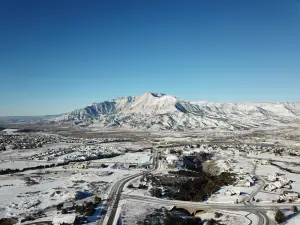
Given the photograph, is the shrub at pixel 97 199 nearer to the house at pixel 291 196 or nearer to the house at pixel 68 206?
the house at pixel 68 206

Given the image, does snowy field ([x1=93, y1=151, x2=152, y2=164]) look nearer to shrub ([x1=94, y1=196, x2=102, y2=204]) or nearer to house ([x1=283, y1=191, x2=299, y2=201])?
shrub ([x1=94, y1=196, x2=102, y2=204])

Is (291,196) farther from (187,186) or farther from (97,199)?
(97,199)

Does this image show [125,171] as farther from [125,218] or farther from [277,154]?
[277,154]

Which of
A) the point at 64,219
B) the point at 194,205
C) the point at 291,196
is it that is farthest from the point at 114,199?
the point at 291,196

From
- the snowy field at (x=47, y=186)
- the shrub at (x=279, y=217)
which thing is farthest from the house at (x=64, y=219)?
the shrub at (x=279, y=217)

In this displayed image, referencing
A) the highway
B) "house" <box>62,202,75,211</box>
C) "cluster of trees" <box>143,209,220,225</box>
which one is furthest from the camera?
"house" <box>62,202,75,211</box>

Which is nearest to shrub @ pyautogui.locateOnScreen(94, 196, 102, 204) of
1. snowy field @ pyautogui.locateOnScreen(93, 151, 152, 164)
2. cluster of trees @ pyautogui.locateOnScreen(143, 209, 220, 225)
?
cluster of trees @ pyautogui.locateOnScreen(143, 209, 220, 225)

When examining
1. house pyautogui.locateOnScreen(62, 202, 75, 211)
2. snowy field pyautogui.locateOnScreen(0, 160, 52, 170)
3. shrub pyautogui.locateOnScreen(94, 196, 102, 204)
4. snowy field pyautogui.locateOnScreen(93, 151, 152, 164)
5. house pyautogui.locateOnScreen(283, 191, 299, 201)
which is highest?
house pyautogui.locateOnScreen(283, 191, 299, 201)

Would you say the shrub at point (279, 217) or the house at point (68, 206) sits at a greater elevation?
the shrub at point (279, 217)

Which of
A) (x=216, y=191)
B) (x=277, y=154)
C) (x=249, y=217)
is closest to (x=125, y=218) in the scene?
(x=249, y=217)
